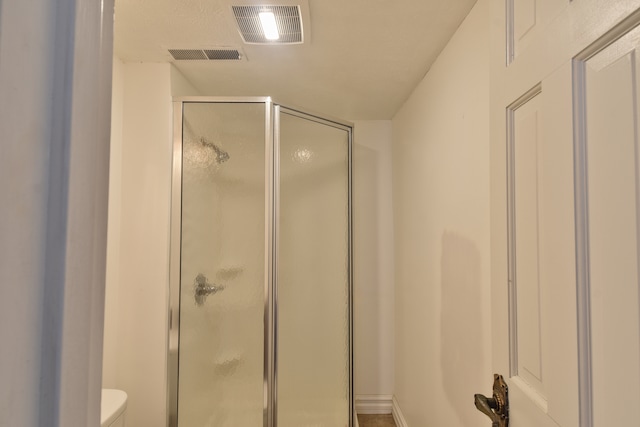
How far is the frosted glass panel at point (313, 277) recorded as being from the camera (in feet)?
6.27

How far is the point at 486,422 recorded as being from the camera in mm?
1241

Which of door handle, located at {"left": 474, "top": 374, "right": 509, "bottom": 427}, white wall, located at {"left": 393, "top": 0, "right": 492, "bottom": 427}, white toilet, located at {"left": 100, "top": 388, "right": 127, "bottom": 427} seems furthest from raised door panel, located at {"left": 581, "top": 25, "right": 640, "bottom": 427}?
white toilet, located at {"left": 100, "top": 388, "right": 127, "bottom": 427}

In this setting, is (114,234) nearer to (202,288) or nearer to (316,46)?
(202,288)

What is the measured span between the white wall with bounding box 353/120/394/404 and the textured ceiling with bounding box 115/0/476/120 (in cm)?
54

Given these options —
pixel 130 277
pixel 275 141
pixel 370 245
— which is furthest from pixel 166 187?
pixel 370 245

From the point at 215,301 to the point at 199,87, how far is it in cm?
136

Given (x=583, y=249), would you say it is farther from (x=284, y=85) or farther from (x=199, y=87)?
(x=199, y=87)

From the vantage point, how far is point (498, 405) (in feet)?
2.46

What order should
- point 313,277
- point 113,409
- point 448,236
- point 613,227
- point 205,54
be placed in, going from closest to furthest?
point 613,227, point 113,409, point 448,236, point 205,54, point 313,277

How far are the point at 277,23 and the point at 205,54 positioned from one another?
0.51 metres

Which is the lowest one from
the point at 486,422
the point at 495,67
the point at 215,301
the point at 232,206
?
the point at 486,422

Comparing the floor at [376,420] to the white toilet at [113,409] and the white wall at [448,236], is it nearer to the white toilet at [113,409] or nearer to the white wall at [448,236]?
the white wall at [448,236]

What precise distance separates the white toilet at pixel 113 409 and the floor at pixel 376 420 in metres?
1.81

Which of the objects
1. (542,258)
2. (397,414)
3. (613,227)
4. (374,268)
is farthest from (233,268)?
(397,414)
